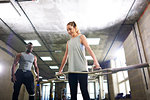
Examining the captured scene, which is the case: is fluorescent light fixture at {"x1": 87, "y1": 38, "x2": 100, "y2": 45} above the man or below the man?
above

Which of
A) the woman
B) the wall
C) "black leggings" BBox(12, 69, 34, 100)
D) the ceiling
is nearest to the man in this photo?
"black leggings" BBox(12, 69, 34, 100)

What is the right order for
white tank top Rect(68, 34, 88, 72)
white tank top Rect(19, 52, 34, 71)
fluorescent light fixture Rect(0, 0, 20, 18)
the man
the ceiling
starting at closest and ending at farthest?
white tank top Rect(68, 34, 88, 72) < the man < white tank top Rect(19, 52, 34, 71) < fluorescent light fixture Rect(0, 0, 20, 18) < the ceiling

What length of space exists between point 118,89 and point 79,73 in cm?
695

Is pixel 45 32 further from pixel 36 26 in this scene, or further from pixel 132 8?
pixel 132 8

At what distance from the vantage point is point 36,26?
468 centimetres

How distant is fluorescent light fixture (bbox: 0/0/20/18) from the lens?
3.48 m

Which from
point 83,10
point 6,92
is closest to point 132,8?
point 83,10

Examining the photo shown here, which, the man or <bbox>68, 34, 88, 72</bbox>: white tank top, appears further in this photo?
the man

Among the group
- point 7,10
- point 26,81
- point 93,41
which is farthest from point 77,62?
point 93,41

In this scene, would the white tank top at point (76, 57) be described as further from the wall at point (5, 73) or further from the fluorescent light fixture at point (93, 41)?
the wall at point (5, 73)

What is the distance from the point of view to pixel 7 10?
377 centimetres

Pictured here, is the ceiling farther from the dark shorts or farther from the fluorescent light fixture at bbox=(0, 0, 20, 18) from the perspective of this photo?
the dark shorts

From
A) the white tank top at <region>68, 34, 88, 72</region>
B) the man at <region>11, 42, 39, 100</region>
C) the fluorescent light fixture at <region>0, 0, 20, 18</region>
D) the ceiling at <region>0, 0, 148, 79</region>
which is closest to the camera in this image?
the white tank top at <region>68, 34, 88, 72</region>

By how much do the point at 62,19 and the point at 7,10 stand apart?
5.22ft
